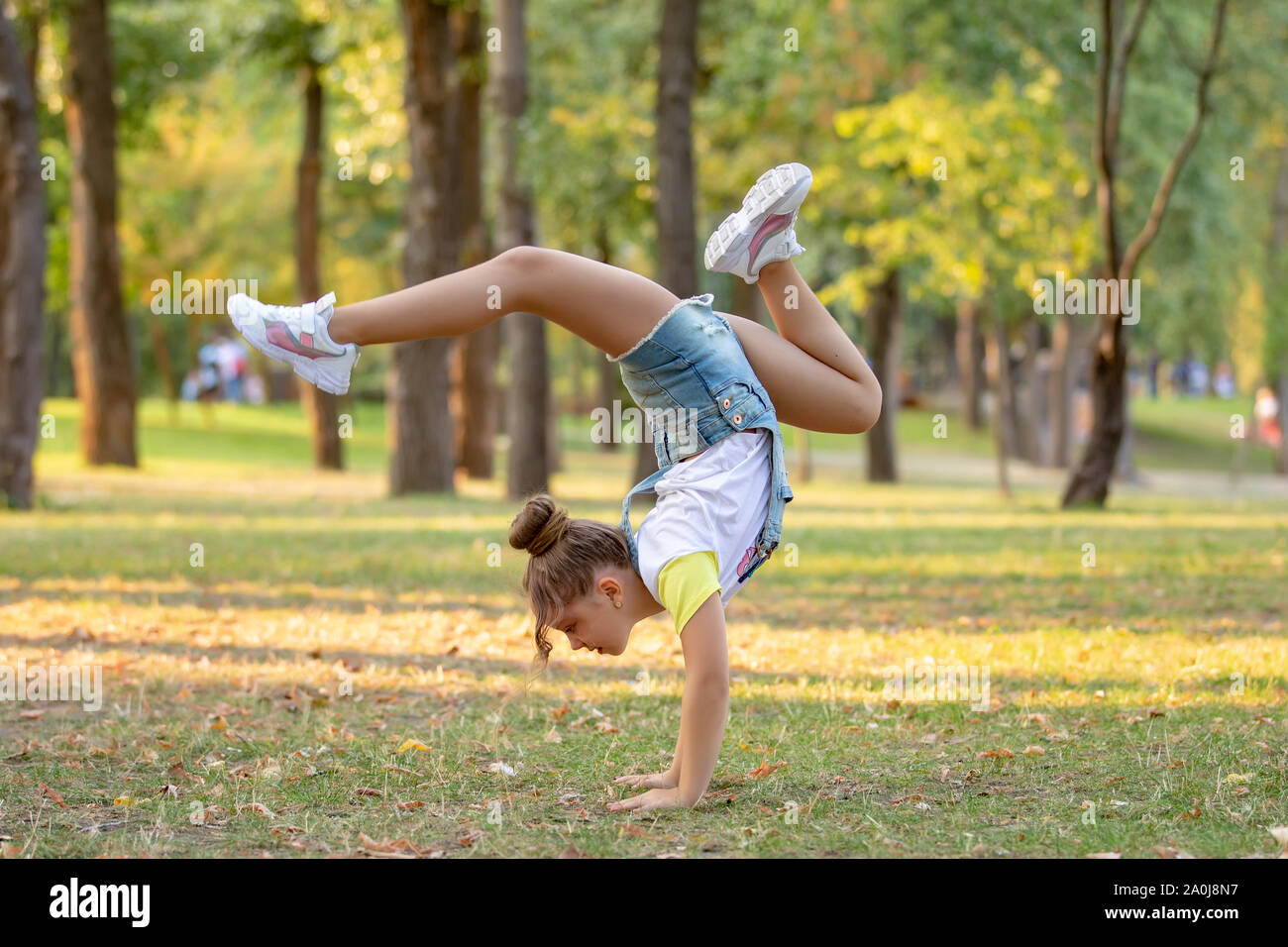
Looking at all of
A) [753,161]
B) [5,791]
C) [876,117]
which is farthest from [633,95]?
[5,791]

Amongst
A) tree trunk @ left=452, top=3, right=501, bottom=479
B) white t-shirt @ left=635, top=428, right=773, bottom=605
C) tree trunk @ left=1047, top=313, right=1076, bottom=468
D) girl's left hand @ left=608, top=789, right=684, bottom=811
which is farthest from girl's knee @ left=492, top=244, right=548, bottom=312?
tree trunk @ left=1047, top=313, right=1076, bottom=468

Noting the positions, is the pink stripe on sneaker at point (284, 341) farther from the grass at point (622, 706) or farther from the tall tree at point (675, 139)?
the tall tree at point (675, 139)

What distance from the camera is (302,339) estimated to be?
4449 mm

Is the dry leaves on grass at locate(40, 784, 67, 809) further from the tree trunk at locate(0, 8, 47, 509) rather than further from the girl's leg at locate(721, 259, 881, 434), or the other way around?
the tree trunk at locate(0, 8, 47, 509)

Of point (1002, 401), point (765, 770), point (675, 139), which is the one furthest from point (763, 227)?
point (1002, 401)

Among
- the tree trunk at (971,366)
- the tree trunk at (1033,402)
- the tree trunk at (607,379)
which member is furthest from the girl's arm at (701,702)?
the tree trunk at (971,366)

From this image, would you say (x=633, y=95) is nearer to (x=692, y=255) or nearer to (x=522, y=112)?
(x=522, y=112)

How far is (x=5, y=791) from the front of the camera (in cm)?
466

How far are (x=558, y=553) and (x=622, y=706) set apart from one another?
1.90m

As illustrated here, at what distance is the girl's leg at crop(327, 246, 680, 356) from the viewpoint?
4.38 m

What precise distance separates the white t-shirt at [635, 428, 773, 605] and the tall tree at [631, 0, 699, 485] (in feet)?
40.9

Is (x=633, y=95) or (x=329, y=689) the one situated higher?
(x=633, y=95)

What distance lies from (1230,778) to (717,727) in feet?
5.63
